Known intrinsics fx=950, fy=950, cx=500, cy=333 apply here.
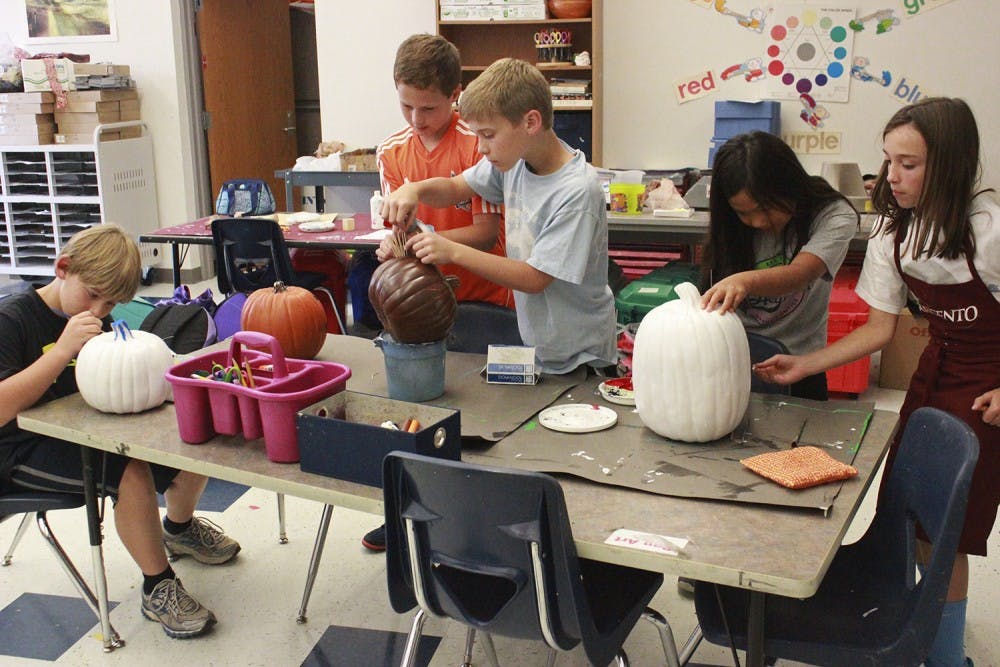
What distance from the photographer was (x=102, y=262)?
2.22m

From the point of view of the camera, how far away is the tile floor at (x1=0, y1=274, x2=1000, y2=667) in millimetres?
2291

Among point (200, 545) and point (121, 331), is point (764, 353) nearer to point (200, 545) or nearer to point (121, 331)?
point (121, 331)

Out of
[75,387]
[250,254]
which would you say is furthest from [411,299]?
[250,254]

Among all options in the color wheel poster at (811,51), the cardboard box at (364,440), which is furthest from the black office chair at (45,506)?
the color wheel poster at (811,51)

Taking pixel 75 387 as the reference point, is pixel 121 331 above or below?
above

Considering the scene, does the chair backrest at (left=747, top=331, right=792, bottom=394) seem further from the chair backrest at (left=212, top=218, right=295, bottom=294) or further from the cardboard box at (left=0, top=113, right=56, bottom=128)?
the cardboard box at (left=0, top=113, right=56, bottom=128)

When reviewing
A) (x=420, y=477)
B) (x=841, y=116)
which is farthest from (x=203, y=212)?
(x=420, y=477)

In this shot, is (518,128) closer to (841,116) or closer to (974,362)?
(974,362)

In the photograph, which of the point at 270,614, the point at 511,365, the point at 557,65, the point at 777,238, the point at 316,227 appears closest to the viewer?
the point at 511,365

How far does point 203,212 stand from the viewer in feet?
21.5

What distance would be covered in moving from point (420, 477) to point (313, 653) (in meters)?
1.04

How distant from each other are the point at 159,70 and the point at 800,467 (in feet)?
19.0

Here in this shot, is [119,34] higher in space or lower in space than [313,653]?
higher

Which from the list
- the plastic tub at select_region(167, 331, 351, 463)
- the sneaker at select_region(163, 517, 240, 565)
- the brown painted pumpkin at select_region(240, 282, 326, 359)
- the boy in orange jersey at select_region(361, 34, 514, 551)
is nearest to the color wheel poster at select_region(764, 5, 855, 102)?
the boy in orange jersey at select_region(361, 34, 514, 551)
